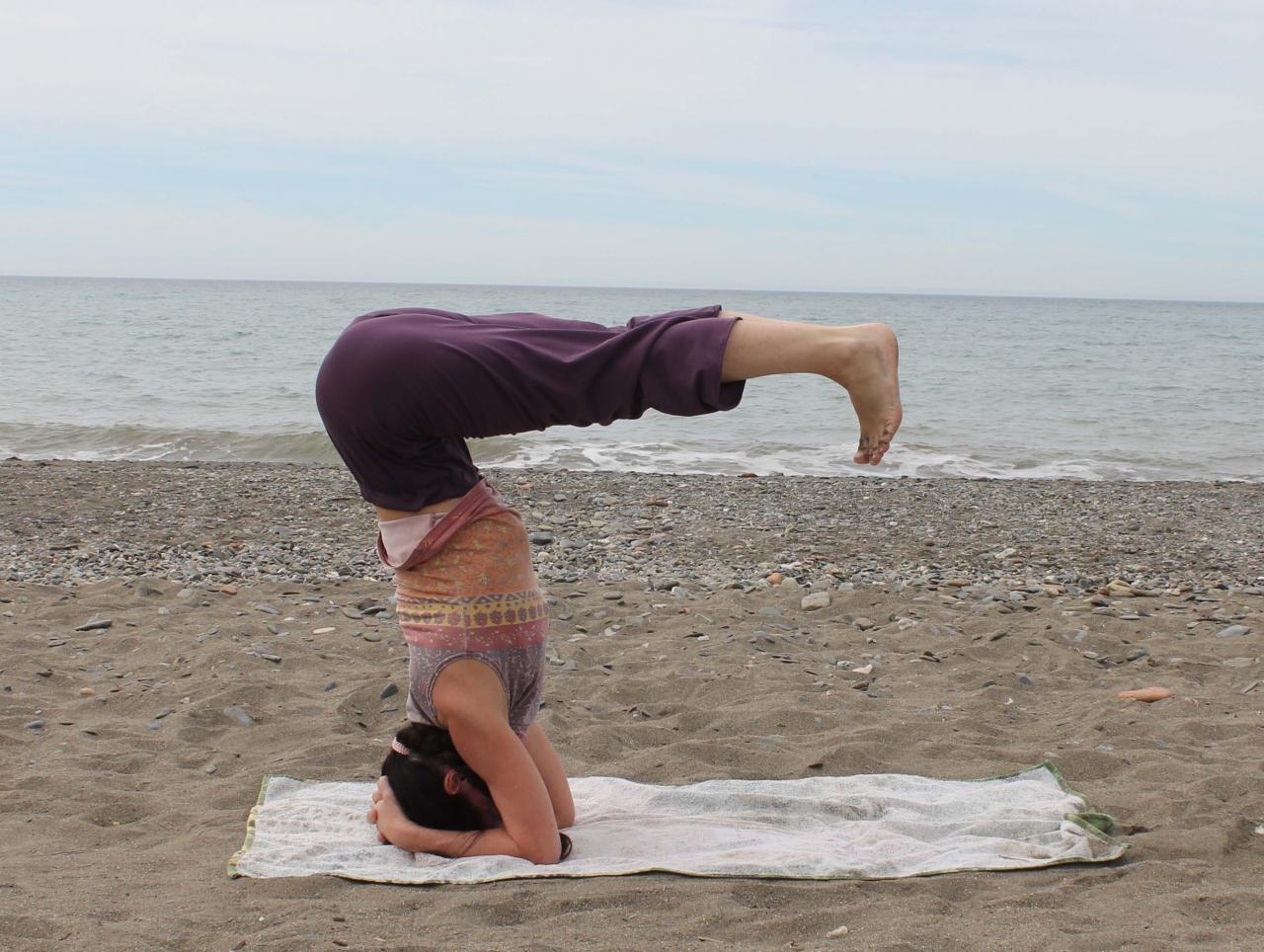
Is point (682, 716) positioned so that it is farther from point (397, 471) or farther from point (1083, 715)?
point (397, 471)

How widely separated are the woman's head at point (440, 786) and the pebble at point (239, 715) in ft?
5.35

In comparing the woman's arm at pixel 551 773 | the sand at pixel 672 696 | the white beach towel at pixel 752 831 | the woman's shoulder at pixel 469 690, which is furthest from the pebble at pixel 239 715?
the woman's shoulder at pixel 469 690

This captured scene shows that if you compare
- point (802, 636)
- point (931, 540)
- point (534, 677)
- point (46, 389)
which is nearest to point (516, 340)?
point (534, 677)

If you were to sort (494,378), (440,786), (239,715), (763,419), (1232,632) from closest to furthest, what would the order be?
1. (494,378)
2. (440,786)
3. (239,715)
4. (1232,632)
5. (763,419)

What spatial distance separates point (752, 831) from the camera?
401cm

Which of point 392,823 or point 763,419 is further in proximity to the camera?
point 763,419

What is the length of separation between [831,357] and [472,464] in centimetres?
140

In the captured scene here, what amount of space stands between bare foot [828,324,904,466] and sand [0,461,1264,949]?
1.39 metres

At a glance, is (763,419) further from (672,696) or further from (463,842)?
(463,842)

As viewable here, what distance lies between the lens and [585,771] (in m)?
4.75

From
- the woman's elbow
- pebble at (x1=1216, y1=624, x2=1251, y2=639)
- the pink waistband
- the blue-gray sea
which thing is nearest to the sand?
pebble at (x1=1216, y1=624, x2=1251, y2=639)

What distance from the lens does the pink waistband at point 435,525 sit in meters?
3.64

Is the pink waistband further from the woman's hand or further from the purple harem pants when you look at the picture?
the woman's hand

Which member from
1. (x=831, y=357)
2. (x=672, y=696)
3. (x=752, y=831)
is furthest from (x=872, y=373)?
(x=672, y=696)
